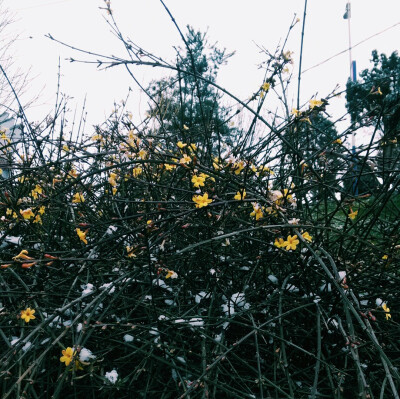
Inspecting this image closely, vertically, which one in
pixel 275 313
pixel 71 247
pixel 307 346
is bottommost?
pixel 307 346

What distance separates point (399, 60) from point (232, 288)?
2348 centimetres

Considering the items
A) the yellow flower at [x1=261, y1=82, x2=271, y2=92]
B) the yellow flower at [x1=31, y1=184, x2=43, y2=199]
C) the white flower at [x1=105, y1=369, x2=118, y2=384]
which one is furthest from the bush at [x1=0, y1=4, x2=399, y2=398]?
the yellow flower at [x1=31, y1=184, x2=43, y2=199]

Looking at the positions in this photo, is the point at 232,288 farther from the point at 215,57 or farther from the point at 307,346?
the point at 215,57

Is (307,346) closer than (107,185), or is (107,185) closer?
(307,346)

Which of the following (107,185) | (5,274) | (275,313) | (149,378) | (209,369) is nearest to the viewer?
(209,369)

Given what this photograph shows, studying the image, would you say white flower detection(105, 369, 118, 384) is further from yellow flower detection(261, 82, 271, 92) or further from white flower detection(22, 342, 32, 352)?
yellow flower detection(261, 82, 271, 92)

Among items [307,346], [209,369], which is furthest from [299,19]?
[209,369]

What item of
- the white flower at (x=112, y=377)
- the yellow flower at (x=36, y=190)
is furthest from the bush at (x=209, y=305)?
the yellow flower at (x=36, y=190)

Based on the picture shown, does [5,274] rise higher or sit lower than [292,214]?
higher

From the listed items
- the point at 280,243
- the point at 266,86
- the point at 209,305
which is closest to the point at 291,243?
the point at 280,243

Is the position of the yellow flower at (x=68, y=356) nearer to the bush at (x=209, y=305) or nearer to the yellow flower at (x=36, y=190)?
the bush at (x=209, y=305)

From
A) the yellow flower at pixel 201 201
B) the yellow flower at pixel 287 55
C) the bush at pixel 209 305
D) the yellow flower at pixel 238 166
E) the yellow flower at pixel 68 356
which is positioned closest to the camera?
the yellow flower at pixel 68 356

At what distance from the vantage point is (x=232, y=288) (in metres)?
1.83

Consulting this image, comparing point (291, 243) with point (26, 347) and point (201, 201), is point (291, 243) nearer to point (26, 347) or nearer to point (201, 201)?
point (201, 201)
